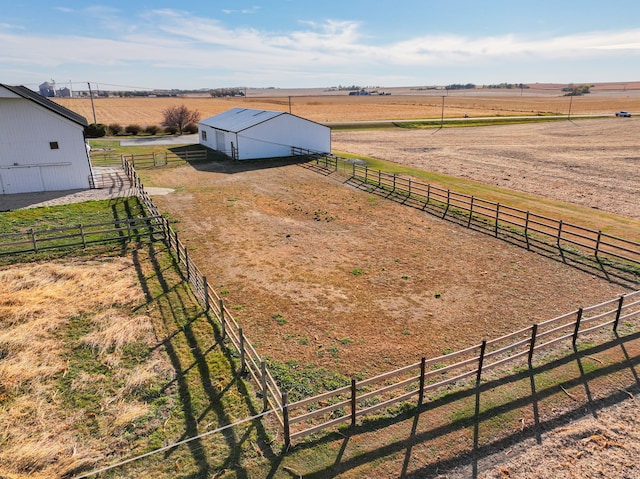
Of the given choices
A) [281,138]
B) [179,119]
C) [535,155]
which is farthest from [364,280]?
[179,119]

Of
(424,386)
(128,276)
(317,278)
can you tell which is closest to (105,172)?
(128,276)

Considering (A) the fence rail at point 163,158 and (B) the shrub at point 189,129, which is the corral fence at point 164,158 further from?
(B) the shrub at point 189,129

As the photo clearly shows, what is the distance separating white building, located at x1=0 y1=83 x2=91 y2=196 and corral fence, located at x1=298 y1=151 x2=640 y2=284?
18898mm

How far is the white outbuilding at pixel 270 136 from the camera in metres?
40.0

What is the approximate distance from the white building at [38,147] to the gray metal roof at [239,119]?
14546 millimetres

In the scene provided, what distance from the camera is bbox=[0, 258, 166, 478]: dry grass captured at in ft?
26.7

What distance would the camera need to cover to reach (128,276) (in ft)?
51.5

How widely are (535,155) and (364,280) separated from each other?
37074mm

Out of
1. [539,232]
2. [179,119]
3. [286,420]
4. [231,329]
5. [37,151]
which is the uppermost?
[179,119]

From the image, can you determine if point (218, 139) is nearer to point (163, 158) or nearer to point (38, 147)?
point (163, 158)

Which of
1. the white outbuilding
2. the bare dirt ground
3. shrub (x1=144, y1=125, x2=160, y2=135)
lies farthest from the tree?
the bare dirt ground

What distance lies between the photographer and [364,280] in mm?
15750

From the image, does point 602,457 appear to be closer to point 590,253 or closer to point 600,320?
point 600,320

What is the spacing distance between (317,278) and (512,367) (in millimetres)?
7201
